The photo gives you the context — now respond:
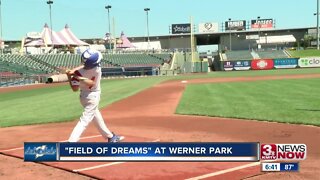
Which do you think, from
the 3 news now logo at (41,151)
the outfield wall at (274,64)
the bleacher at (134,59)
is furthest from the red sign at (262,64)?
the 3 news now logo at (41,151)

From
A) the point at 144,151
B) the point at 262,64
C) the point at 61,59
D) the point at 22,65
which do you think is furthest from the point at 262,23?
the point at 144,151

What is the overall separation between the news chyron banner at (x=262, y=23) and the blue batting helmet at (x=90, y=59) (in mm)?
101883

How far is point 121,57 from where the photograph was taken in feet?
229

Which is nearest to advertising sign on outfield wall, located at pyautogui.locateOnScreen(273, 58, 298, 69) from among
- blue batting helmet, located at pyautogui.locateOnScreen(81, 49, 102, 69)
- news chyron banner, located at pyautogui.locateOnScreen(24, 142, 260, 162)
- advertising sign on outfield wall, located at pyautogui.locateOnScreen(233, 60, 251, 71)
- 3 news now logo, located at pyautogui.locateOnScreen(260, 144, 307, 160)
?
advertising sign on outfield wall, located at pyautogui.locateOnScreen(233, 60, 251, 71)

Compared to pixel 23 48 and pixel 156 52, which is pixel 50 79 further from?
pixel 156 52

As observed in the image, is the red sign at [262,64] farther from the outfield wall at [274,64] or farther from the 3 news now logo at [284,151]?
the 3 news now logo at [284,151]

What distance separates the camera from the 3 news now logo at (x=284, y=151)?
488 centimetres

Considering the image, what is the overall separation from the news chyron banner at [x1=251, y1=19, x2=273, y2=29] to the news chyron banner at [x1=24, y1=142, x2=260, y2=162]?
339ft

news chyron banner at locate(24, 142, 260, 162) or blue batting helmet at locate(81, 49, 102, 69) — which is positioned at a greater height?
blue batting helmet at locate(81, 49, 102, 69)

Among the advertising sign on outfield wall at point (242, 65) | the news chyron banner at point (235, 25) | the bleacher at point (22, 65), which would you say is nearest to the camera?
the bleacher at point (22, 65)

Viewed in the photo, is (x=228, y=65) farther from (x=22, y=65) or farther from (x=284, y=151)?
(x=284, y=151)

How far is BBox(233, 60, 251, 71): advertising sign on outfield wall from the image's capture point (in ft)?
209

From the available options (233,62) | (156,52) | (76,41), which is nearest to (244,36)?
(156,52)

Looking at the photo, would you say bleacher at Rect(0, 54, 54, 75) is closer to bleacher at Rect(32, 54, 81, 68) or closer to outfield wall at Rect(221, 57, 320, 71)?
bleacher at Rect(32, 54, 81, 68)
